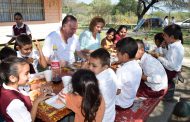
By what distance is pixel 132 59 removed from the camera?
2768 millimetres

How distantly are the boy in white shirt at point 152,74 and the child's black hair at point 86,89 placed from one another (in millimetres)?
1526

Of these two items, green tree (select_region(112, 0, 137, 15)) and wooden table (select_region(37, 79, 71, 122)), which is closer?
wooden table (select_region(37, 79, 71, 122))

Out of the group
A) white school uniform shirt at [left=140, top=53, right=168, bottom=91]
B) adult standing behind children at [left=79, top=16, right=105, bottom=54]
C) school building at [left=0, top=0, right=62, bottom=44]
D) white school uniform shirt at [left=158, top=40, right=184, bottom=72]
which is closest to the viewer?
white school uniform shirt at [left=140, top=53, right=168, bottom=91]

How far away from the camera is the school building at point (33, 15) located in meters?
11.3

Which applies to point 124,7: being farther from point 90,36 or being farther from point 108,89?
point 108,89

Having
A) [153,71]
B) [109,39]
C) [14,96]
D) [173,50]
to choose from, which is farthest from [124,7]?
[14,96]

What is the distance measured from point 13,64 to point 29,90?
0.55m

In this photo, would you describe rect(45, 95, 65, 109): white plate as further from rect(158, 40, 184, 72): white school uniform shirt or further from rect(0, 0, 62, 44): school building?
rect(0, 0, 62, 44): school building

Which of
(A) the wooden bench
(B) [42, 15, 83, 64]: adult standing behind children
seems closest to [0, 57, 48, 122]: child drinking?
(A) the wooden bench

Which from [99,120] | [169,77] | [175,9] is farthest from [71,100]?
[175,9]

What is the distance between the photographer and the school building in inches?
444

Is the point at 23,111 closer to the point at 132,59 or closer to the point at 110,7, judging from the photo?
the point at 132,59

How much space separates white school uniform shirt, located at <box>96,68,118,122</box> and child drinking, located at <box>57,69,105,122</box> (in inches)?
9.8

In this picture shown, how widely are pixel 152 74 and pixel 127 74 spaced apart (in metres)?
0.81
